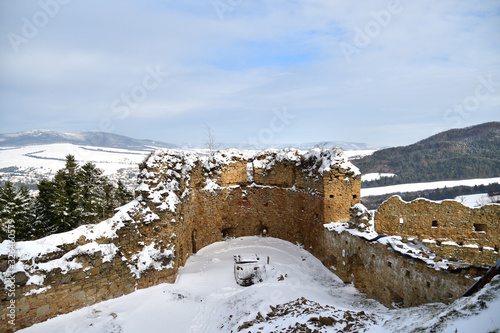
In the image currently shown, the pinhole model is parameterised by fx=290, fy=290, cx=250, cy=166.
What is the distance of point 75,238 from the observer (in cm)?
1054

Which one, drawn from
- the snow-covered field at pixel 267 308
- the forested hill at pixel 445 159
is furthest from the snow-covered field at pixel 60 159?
the snow-covered field at pixel 267 308

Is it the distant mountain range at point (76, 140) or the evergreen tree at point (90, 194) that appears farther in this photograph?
the distant mountain range at point (76, 140)

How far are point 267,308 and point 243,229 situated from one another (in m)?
10.3

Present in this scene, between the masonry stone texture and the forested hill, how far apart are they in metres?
61.1

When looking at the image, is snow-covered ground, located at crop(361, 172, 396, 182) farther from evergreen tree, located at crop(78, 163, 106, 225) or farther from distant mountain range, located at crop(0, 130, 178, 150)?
distant mountain range, located at crop(0, 130, 178, 150)

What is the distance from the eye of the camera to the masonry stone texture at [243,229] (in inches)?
381

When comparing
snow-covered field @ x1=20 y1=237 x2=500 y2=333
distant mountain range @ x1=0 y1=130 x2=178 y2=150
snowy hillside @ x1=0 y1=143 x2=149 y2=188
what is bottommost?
snow-covered field @ x1=20 y1=237 x2=500 y2=333

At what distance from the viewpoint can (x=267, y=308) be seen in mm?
10305

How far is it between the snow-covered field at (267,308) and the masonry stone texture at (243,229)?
2.32 feet

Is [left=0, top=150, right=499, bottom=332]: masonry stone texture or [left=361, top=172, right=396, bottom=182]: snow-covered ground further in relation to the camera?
[left=361, top=172, right=396, bottom=182]: snow-covered ground

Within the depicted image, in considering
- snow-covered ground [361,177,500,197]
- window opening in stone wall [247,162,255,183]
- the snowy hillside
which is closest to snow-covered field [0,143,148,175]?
the snowy hillside

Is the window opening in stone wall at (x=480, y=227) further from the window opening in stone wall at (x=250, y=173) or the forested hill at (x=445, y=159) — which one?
the forested hill at (x=445, y=159)

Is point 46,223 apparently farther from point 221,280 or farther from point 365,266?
point 365,266

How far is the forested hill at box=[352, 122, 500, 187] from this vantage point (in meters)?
66.2
